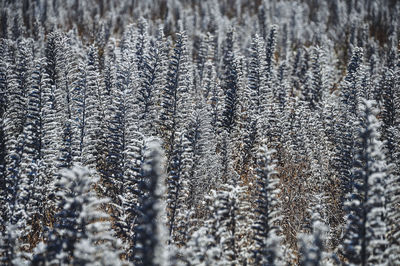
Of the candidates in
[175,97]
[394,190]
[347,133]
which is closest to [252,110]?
[175,97]

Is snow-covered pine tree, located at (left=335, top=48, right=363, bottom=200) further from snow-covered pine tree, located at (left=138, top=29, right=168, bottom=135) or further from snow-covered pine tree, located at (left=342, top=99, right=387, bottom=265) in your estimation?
snow-covered pine tree, located at (left=138, top=29, right=168, bottom=135)

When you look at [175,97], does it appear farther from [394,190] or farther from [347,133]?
[394,190]

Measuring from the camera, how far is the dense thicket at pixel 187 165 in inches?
432

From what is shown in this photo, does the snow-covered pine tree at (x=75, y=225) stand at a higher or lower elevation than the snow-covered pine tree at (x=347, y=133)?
lower

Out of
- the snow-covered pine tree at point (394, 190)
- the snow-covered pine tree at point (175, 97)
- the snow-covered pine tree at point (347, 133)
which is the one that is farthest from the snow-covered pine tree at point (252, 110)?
the snow-covered pine tree at point (394, 190)

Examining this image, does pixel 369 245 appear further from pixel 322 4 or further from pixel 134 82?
pixel 322 4

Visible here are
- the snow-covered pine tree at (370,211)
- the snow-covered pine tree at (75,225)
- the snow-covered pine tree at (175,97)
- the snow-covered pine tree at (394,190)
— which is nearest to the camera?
the snow-covered pine tree at (75,225)

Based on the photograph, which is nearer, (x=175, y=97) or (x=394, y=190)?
(x=394, y=190)

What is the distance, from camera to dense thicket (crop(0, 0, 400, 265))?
36.0 feet

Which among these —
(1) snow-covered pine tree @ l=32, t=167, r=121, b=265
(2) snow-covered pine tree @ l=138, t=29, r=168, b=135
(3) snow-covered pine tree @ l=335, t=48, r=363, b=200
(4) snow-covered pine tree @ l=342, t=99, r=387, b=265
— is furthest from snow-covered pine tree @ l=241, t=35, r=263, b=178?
(1) snow-covered pine tree @ l=32, t=167, r=121, b=265

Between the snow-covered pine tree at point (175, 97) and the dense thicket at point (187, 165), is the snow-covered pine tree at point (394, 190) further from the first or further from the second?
the snow-covered pine tree at point (175, 97)

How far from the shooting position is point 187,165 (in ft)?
50.2

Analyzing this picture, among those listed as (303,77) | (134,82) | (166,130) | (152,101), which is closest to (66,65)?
(134,82)

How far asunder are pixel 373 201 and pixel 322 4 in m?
113
